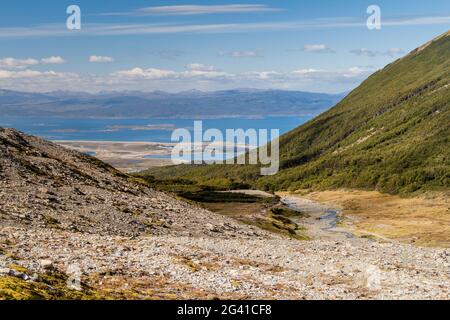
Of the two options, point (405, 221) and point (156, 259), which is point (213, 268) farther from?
point (405, 221)

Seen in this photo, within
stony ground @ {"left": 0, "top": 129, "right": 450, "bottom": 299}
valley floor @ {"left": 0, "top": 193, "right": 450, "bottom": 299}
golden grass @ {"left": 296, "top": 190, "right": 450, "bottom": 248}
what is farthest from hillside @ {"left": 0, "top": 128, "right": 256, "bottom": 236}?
golden grass @ {"left": 296, "top": 190, "right": 450, "bottom": 248}

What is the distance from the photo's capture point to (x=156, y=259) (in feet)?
108

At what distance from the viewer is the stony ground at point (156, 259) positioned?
2688cm

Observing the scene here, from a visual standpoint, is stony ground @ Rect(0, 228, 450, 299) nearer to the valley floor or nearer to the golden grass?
the valley floor

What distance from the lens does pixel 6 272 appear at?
23.9 metres

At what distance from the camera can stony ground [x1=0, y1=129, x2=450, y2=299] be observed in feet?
88.2

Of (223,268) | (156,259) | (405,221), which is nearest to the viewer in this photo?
(223,268)

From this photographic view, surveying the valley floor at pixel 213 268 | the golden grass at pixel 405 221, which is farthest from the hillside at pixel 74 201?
the golden grass at pixel 405 221

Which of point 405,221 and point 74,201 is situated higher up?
point 74,201

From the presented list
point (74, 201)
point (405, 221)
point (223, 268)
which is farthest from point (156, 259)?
point (405, 221)
